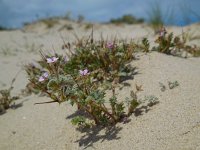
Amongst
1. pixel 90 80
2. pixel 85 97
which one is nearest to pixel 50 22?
pixel 90 80

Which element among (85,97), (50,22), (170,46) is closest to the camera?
(85,97)

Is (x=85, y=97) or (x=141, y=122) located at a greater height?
(x=85, y=97)

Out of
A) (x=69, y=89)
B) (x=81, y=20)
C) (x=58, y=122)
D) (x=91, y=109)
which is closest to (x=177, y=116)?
(x=91, y=109)

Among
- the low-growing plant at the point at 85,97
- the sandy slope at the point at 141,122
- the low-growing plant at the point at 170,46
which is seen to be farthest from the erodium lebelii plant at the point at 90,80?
the low-growing plant at the point at 170,46

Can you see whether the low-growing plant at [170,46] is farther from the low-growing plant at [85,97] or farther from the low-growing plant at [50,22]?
the low-growing plant at [50,22]

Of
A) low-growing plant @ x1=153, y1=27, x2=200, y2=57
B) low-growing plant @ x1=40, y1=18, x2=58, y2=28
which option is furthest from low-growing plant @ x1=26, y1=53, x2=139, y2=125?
low-growing plant @ x1=40, y1=18, x2=58, y2=28

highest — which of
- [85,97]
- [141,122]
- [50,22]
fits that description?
[85,97]

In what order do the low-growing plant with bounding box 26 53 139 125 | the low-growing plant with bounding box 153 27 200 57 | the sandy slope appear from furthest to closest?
the low-growing plant with bounding box 153 27 200 57 → the low-growing plant with bounding box 26 53 139 125 → the sandy slope

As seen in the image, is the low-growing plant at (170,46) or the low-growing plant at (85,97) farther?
the low-growing plant at (170,46)

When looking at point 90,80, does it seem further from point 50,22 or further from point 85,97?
point 50,22

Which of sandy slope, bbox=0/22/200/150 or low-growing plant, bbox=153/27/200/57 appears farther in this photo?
low-growing plant, bbox=153/27/200/57

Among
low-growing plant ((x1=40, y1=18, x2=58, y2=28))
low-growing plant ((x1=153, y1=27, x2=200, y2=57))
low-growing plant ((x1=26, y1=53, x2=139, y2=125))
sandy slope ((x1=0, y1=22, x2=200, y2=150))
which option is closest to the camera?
sandy slope ((x1=0, y1=22, x2=200, y2=150))

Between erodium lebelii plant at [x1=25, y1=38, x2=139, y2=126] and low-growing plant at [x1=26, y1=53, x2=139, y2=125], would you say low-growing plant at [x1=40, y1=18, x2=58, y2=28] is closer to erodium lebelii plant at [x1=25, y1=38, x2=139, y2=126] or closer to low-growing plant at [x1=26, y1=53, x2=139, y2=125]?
erodium lebelii plant at [x1=25, y1=38, x2=139, y2=126]
